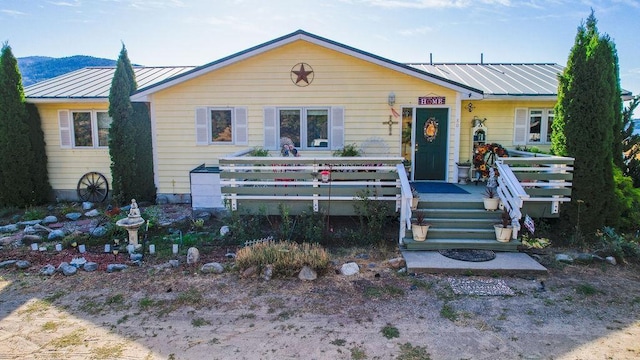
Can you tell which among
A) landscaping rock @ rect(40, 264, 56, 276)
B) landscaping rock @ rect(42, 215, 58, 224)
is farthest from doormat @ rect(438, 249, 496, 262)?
landscaping rock @ rect(42, 215, 58, 224)

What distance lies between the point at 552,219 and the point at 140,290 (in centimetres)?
771

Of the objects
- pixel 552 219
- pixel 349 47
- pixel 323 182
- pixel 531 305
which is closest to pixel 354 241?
pixel 323 182

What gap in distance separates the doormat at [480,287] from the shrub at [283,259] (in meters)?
1.95

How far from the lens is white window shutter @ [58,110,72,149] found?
11773 mm

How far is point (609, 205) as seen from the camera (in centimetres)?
796

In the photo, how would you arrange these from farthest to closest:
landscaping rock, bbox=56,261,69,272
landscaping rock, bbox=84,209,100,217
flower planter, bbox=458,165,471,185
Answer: flower planter, bbox=458,165,471,185 < landscaping rock, bbox=84,209,100,217 < landscaping rock, bbox=56,261,69,272

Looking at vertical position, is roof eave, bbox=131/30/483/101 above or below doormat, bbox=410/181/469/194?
above

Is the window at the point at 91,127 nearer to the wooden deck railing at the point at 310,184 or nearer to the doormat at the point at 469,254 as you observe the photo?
the wooden deck railing at the point at 310,184

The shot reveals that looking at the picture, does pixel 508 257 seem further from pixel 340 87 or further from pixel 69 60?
pixel 69 60

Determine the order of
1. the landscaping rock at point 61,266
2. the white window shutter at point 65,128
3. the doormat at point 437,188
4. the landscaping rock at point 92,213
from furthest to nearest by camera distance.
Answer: the white window shutter at point 65,128 < the landscaping rock at point 92,213 < the doormat at point 437,188 < the landscaping rock at point 61,266

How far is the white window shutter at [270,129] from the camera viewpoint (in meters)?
10.8

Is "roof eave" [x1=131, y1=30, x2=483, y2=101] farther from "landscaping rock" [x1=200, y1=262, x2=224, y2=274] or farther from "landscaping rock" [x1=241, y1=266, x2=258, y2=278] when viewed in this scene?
"landscaping rock" [x1=241, y1=266, x2=258, y2=278]

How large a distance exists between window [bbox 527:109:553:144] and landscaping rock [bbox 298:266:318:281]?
809 centimetres

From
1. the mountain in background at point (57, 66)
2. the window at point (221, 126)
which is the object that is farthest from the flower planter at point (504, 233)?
the mountain in background at point (57, 66)
